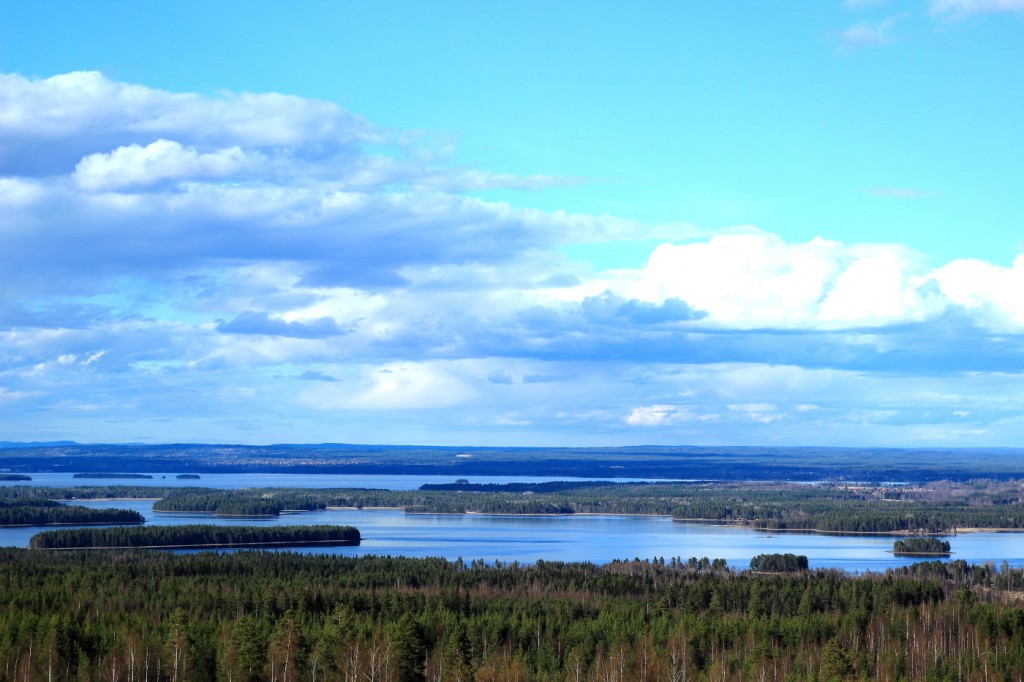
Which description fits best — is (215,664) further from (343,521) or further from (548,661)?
(343,521)

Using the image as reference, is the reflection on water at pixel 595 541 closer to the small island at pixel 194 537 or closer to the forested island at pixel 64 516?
the small island at pixel 194 537

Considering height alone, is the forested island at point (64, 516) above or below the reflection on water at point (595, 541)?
above

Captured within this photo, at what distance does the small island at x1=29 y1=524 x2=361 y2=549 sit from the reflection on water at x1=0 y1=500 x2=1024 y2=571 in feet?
13.0

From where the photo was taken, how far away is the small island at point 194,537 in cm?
12862

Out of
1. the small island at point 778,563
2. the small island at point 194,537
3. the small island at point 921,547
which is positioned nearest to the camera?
the small island at point 778,563

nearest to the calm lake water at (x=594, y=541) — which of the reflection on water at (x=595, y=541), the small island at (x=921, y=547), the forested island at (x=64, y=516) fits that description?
the reflection on water at (x=595, y=541)

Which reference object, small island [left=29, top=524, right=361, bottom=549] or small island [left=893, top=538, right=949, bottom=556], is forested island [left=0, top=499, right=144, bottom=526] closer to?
small island [left=29, top=524, right=361, bottom=549]

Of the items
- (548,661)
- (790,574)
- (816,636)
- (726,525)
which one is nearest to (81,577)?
(548,661)

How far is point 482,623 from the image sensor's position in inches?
2589

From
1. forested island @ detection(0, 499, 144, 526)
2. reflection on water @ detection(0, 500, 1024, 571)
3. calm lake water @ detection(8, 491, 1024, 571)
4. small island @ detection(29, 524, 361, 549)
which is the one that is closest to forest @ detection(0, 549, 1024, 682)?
reflection on water @ detection(0, 500, 1024, 571)

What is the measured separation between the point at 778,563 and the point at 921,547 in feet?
127

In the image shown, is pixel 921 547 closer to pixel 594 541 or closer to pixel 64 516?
pixel 594 541

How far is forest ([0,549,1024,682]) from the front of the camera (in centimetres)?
5447

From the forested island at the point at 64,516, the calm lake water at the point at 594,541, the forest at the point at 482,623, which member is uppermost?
the forest at the point at 482,623
